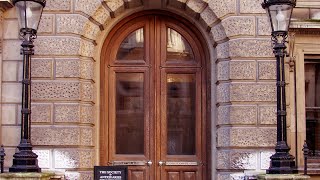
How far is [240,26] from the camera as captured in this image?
11.5 metres

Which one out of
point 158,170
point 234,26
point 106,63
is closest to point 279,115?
point 234,26

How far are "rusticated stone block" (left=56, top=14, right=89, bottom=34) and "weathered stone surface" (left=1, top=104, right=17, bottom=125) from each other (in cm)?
165

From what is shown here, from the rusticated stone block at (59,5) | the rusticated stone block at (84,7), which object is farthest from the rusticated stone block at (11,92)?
the rusticated stone block at (84,7)

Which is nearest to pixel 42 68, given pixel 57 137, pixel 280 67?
pixel 57 137

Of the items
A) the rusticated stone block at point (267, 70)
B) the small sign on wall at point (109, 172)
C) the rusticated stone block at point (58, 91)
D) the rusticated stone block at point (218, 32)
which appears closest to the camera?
the small sign on wall at point (109, 172)

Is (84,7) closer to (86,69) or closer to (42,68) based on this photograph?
(86,69)

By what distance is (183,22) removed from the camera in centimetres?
1246

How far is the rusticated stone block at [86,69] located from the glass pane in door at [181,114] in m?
Answer: 1.55

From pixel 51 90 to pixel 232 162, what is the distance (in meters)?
3.54

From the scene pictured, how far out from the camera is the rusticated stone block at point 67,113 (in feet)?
37.2

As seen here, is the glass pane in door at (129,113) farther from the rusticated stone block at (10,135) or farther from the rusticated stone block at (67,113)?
the rusticated stone block at (10,135)

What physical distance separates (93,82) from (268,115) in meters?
3.33

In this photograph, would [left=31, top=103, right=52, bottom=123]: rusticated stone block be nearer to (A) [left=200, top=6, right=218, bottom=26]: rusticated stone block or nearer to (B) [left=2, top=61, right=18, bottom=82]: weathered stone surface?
(B) [left=2, top=61, right=18, bottom=82]: weathered stone surface

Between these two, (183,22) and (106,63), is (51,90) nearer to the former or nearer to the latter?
(106,63)
